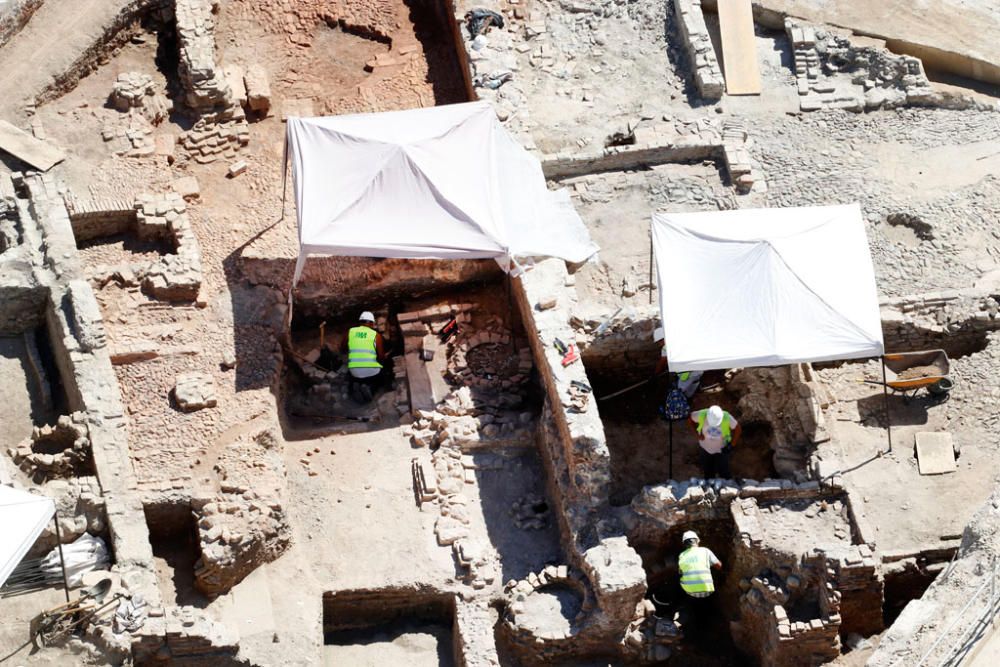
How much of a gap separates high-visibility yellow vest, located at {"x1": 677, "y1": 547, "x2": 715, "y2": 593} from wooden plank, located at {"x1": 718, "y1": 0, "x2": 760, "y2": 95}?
25.8 feet

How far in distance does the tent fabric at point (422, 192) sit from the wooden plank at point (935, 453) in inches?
197

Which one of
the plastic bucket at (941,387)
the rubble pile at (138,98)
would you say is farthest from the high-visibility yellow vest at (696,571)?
the rubble pile at (138,98)

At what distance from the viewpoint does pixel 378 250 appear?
22.2 metres

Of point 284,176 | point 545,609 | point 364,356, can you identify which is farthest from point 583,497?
point 284,176

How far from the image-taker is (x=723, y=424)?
21.5m

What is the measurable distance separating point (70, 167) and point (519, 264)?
651 centimetres

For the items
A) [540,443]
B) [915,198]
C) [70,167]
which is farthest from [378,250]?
[915,198]

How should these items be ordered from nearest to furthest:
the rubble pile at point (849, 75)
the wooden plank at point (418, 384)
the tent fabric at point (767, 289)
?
the tent fabric at point (767, 289) < the wooden plank at point (418, 384) < the rubble pile at point (849, 75)

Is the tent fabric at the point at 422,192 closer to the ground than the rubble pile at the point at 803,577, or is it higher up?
higher up

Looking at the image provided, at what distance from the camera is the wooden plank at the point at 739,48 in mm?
25766

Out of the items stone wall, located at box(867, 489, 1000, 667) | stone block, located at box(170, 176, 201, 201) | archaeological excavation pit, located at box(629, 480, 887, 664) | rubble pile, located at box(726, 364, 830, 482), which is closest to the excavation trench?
Result: rubble pile, located at box(726, 364, 830, 482)

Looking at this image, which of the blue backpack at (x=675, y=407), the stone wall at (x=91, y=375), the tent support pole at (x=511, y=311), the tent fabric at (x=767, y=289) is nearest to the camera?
the stone wall at (x=91, y=375)

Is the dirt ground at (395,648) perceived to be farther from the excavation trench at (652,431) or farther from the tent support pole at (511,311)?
the tent support pole at (511,311)

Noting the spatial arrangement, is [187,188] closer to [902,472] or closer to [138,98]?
[138,98]
